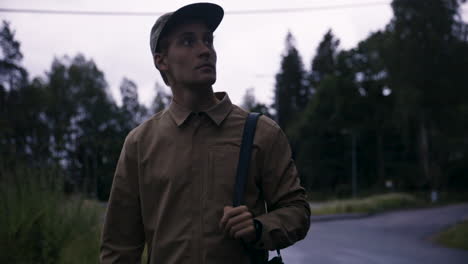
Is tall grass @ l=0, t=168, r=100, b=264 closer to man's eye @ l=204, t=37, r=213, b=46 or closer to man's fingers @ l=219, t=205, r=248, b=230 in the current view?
man's eye @ l=204, t=37, r=213, b=46

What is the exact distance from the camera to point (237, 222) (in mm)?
1899

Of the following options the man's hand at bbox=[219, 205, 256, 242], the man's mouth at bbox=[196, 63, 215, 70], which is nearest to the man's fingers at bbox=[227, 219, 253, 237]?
the man's hand at bbox=[219, 205, 256, 242]

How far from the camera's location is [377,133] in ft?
192

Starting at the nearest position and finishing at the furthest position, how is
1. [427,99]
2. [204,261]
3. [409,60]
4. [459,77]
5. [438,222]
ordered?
1. [204,261]
2. [438,222]
3. [459,77]
4. [427,99]
5. [409,60]

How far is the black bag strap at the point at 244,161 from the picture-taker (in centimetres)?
199

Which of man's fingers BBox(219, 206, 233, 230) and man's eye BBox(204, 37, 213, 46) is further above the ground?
man's eye BBox(204, 37, 213, 46)

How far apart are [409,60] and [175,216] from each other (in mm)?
31949

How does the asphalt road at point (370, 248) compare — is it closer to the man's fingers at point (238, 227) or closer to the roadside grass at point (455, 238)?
the roadside grass at point (455, 238)

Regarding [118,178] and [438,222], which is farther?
[438,222]

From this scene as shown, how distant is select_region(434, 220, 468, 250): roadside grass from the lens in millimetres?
12955

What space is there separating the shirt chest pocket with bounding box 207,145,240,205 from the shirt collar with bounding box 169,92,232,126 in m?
0.12

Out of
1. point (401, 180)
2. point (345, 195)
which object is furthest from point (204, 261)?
point (401, 180)

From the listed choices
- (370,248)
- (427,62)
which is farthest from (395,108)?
(370,248)

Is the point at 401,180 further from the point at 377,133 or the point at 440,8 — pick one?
the point at 440,8
